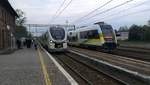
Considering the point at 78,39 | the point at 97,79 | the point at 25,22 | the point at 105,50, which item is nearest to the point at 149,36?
the point at 78,39

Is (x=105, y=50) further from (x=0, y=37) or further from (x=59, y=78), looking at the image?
(x=59, y=78)

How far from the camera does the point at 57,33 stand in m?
37.7

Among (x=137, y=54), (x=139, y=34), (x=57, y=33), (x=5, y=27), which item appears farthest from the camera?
(x=139, y=34)

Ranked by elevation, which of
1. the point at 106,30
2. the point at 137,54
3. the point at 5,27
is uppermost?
the point at 5,27

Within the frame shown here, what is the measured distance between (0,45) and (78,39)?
47.3 feet

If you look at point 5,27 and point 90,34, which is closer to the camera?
point 90,34

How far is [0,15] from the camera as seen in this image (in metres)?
40.8

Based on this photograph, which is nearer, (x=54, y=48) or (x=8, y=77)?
(x=8, y=77)

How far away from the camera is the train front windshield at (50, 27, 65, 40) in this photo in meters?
37.6

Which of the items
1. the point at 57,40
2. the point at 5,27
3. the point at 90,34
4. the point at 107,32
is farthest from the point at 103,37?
the point at 5,27

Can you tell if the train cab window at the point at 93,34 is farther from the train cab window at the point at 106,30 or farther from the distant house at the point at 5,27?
the distant house at the point at 5,27

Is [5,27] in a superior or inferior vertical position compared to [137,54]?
superior

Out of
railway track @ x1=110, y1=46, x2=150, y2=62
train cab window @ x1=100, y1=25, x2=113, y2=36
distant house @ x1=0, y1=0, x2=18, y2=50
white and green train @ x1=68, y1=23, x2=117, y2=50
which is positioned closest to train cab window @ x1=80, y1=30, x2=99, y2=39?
white and green train @ x1=68, y1=23, x2=117, y2=50

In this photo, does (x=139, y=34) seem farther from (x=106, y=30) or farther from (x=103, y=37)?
(x=103, y=37)
